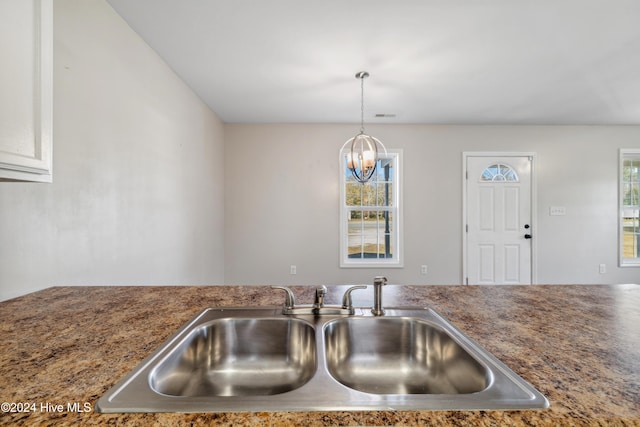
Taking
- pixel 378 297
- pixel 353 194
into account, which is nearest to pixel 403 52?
pixel 378 297

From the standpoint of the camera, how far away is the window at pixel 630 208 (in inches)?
159

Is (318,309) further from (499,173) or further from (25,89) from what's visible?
(499,173)

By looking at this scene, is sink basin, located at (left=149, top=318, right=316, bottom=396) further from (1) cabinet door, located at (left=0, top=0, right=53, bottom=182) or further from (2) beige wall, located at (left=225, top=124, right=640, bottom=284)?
(2) beige wall, located at (left=225, top=124, right=640, bottom=284)

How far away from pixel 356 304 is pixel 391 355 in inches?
8.5

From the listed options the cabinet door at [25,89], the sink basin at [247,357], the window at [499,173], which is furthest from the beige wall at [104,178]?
the window at [499,173]

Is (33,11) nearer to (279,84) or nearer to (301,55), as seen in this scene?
(301,55)

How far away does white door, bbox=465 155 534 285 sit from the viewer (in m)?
4.03

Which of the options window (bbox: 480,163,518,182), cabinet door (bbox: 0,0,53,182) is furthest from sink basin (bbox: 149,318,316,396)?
window (bbox: 480,163,518,182)

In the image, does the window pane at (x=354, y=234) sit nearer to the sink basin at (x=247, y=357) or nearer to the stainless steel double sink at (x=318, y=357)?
the stainless steel double sink at (x=318, y=357)

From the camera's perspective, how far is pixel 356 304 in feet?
3.60

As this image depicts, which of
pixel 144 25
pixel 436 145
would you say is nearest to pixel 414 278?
pixel 436 145

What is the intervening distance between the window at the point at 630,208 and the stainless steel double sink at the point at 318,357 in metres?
5.03

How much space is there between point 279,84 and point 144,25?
117 cm

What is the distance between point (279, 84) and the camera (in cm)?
276
